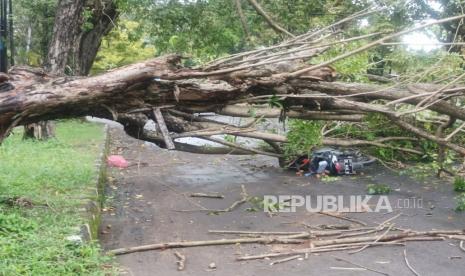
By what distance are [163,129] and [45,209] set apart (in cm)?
144

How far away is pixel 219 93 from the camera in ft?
19.5

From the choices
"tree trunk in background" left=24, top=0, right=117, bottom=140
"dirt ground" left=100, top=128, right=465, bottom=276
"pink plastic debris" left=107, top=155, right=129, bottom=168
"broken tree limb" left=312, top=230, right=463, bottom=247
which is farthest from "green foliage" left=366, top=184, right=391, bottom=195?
"tree trunk in background" left=24, top=0, right=117, bottom=140

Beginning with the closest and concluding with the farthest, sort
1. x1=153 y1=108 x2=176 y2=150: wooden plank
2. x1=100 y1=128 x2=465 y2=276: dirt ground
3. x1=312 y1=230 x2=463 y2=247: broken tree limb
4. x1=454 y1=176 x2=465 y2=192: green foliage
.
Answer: x1=100 y1=128 x2=465 y2=276: dirt ground, x1=153 y1=108 x2=176 y2=150: wooden plank, x1=312 y1=230 x2=463 y2=247: broken tree limb, x1=454 y1=176 x2=465 y2=192: green foliage

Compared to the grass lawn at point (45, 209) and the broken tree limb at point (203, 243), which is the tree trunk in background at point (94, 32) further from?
the broken tree limb at point (203, 243)

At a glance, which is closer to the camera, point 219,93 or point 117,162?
point 219,93

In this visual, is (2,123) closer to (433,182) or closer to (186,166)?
(186,166)

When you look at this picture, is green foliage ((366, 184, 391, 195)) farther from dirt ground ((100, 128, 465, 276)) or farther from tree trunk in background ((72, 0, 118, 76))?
tree trunk in background ((72, 0, 118, 76))

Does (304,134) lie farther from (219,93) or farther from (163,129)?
(163,129)

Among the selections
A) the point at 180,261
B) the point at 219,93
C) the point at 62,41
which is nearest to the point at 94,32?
the point at 62,41

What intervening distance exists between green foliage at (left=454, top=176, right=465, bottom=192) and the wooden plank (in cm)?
481

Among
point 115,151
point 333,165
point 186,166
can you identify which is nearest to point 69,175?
point 186,166

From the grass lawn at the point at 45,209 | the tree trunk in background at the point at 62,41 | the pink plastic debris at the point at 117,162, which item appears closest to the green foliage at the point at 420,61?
the grass lawn at the point at 45,209

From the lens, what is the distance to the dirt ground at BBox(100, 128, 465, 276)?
5191 millimetres

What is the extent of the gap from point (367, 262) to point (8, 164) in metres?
5.22
